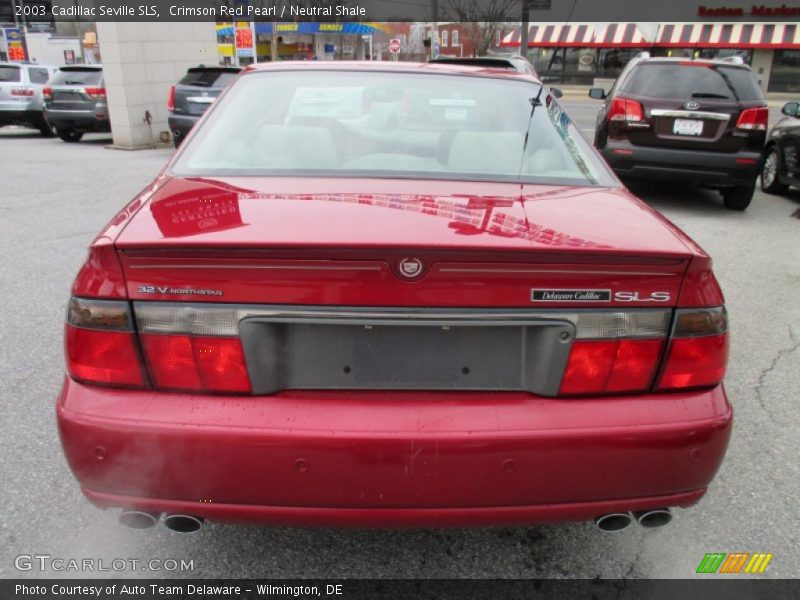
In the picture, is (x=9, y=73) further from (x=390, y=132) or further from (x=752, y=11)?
(x=752, y=11)

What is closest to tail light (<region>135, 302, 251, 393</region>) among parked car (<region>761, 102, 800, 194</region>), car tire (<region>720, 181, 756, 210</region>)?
car tire (<region>720, 181, 756, 210</region>)

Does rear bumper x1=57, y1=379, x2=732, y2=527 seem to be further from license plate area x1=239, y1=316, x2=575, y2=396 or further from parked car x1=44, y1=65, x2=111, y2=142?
parked car x1=44, y1=65, x2=111, y2=142

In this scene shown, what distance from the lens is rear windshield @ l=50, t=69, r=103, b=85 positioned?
15055 millimetres

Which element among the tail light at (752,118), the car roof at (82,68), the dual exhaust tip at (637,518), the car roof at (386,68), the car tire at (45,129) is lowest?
the car tire at (45,129)

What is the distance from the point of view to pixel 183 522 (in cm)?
189

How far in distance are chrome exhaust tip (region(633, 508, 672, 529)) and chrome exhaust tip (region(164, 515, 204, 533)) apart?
1.26m

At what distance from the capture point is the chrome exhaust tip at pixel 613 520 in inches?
74.6

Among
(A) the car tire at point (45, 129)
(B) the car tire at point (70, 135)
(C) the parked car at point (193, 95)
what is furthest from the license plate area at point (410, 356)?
(A) the car tire at point (45, 129)

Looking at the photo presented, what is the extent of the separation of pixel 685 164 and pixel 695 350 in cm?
643

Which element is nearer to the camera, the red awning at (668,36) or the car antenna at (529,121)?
the car antenna at (529,121)

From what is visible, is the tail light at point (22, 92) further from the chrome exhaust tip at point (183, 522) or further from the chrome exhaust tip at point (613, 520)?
the chrome exhaust tip at point (613, 520)

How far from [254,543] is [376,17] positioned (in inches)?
1845

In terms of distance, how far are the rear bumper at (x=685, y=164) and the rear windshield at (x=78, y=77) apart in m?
12.3

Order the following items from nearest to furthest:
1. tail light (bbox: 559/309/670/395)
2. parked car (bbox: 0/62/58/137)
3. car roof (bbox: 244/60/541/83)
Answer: tail light (bbox: 559/309/670/395), car roof (bbox: 244/60/541/83), parked car (bbox: 0/62/58/137)
